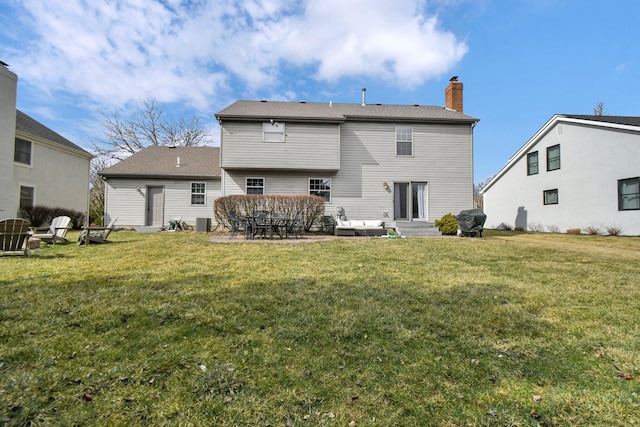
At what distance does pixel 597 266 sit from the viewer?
6102 millimetres

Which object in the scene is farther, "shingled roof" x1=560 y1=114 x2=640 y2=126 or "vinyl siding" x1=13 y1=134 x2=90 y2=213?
"vinyl siding" x1=13 y1=134 x2=90 y2=213

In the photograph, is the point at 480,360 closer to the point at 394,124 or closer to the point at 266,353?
the point at 266,353

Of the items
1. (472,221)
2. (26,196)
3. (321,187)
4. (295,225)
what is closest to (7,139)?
(26,196)

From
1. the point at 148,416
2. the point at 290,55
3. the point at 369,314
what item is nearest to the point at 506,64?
the point at 290,55

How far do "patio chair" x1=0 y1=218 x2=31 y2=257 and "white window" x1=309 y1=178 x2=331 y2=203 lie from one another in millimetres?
10198

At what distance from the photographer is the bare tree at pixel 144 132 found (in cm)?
2788

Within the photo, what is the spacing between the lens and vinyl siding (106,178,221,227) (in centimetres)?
1598

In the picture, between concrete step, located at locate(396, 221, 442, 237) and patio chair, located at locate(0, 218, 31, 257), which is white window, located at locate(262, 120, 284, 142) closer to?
concrete step, located at locate(396, 221, 442, 237)

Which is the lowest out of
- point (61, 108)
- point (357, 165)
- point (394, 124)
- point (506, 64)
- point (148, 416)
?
point (148, 416)

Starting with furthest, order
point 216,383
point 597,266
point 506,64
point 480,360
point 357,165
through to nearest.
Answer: point 357,165 → point 506,64 → point 597,266 → point 480,360 → point 216,383

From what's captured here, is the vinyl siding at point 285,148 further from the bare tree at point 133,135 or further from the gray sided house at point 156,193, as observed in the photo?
the bare tree at point 133,135

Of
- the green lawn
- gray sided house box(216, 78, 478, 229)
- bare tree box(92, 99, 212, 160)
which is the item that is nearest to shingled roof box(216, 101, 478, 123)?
gray sided house box(216, 78, 478, 229)

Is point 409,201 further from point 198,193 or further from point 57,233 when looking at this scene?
point 57,233

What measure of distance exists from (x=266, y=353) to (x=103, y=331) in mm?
1658
